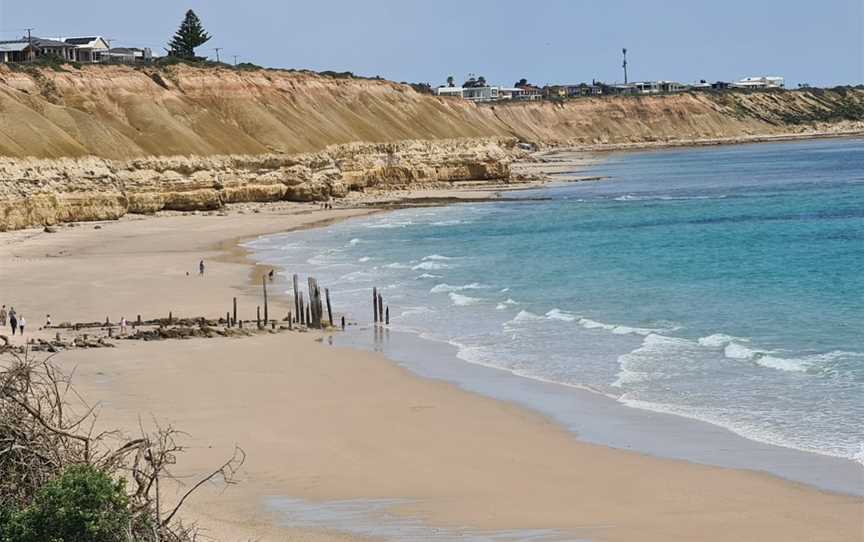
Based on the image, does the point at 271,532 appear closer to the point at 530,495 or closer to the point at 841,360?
the point at 530,495

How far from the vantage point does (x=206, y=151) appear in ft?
267

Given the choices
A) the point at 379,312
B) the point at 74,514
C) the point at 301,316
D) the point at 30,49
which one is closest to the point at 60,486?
the point at 74,514

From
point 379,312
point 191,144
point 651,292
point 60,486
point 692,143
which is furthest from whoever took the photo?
point 692,143

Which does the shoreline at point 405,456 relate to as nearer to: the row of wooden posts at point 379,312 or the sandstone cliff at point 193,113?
the row of wooden posts at point 379,312

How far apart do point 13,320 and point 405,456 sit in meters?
15.3

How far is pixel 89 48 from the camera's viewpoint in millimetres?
119250

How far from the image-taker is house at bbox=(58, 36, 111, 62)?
11738cm

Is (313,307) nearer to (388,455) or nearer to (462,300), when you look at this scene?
(462,300)

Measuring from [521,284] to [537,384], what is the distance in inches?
628

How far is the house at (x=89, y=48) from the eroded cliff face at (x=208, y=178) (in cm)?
2952

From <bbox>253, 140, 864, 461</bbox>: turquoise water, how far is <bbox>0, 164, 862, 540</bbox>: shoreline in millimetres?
2658

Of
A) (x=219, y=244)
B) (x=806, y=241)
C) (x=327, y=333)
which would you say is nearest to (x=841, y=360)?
(x=327, y=333)

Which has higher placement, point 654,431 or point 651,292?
point 651,292

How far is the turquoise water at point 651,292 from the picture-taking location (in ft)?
76.0
